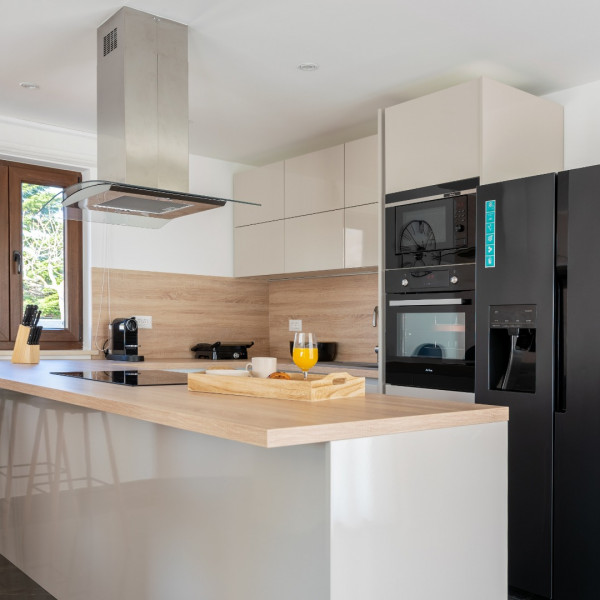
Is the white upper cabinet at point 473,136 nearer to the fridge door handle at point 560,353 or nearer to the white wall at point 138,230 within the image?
the fridge door handle at point 560,353

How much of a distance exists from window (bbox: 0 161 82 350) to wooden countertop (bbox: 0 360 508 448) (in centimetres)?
226

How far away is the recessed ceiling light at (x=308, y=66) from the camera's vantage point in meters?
3.32

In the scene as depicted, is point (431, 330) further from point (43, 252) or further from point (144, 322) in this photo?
point (43, 252)

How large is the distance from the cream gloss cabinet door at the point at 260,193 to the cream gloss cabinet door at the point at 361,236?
67cm

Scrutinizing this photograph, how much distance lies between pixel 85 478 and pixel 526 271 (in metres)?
→ 1.81

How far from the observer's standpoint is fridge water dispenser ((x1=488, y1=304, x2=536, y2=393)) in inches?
106

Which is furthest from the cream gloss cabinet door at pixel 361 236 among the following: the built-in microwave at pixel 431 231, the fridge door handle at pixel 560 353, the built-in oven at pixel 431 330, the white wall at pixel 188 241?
the fridge door handle at pixel 560 353

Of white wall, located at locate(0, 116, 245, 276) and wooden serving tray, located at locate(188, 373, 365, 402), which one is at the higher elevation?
white wall, located at locate(0, 116, 245, 276)

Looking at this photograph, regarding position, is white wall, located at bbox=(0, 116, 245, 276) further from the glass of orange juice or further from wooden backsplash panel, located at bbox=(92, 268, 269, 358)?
the glass of orange juice

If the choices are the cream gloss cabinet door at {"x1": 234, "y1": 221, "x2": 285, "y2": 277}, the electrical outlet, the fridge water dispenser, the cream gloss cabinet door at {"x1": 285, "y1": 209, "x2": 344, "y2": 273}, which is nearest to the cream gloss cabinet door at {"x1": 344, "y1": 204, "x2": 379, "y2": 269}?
the cream gloss cabinet door at {"x1": 285, "y1": 209, "x2": 344, "y2": 273}

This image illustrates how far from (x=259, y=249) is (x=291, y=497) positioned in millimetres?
3436

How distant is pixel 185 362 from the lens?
4.34 meters

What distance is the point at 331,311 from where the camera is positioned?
4.91m

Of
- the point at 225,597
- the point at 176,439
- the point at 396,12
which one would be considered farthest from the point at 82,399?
the point at 396,12
